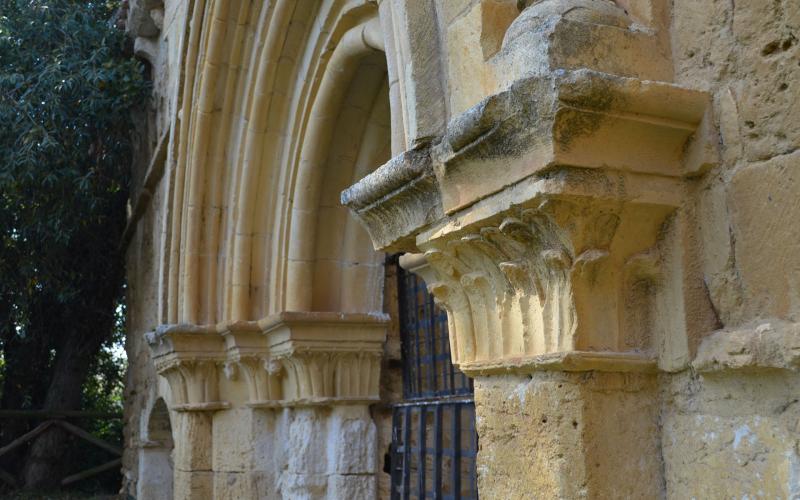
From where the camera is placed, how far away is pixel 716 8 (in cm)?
178

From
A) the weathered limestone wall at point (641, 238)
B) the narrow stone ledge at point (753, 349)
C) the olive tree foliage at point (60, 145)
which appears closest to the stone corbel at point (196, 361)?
the olive tree foliage at point (60, 145)

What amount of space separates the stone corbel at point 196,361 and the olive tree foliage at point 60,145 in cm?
268

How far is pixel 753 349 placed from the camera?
160 cm

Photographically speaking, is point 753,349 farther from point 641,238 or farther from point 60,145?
point 60,145

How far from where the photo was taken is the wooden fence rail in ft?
30.2

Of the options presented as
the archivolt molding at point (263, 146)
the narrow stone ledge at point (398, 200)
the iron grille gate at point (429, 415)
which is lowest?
the iron grille gate at point (429, 415)

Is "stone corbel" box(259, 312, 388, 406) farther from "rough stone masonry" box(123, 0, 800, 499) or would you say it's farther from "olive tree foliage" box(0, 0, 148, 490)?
"olive tree foliage" box(0, 0, 148, 490)

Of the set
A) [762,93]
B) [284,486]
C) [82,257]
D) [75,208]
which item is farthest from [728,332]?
[82,257]

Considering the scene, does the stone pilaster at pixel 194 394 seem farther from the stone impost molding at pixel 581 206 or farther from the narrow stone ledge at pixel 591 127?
the narrow stone ledge at pixel 591 127

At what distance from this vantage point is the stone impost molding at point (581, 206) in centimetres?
171

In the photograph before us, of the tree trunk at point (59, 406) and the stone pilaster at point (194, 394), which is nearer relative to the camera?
the stone pilaster at point (194, 394)

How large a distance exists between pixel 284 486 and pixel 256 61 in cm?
250

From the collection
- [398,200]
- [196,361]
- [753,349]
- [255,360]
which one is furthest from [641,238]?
[196,361]

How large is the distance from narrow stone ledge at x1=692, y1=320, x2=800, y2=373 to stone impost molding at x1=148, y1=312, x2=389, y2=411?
117 inches
